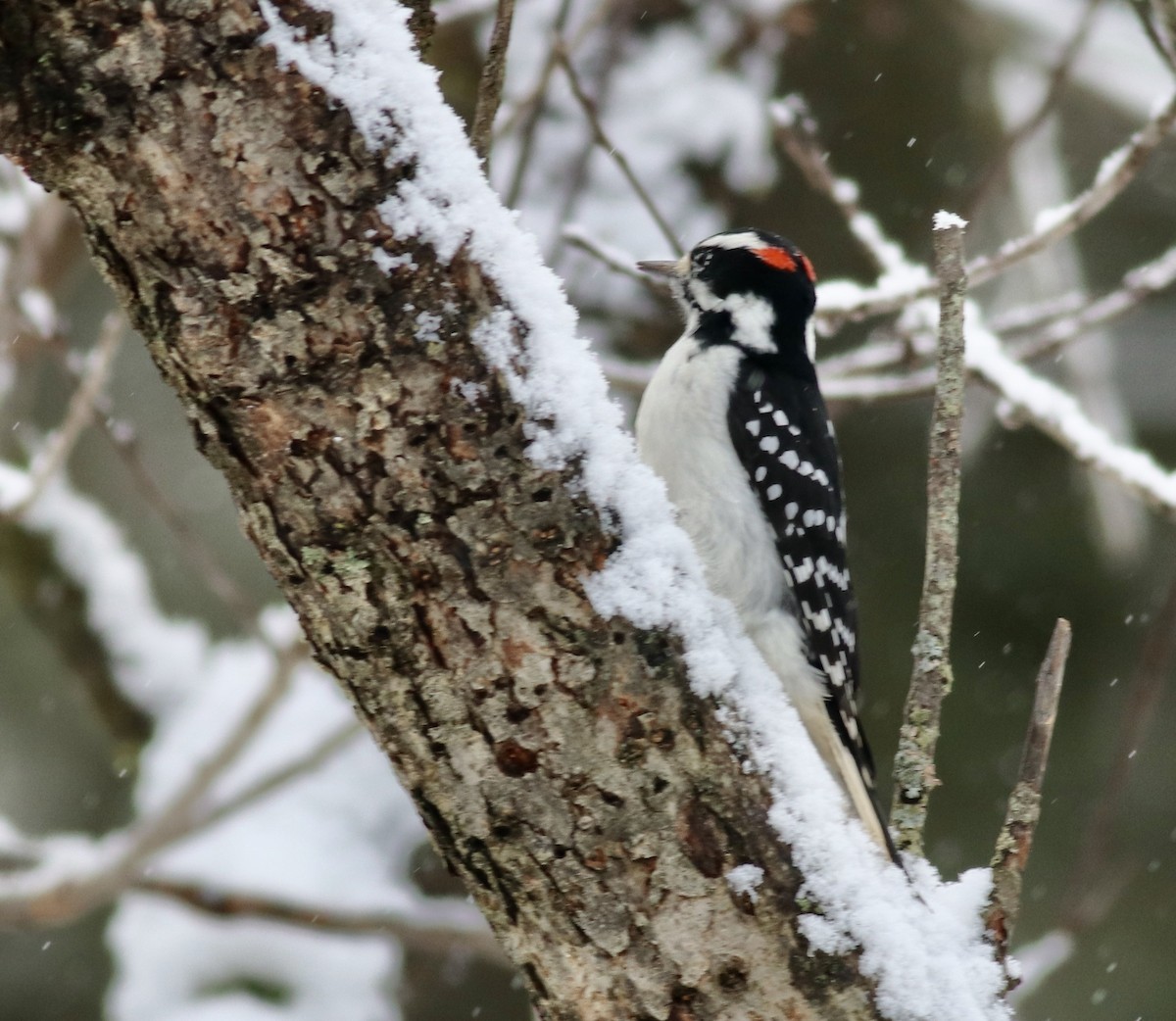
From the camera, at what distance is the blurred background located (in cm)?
481

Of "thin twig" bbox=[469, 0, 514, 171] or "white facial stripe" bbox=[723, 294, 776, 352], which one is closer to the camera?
"thin twig" bbox=[469, 0, 514, 171]

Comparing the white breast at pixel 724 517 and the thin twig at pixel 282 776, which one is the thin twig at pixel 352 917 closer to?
the thin twig at pixel 282 776

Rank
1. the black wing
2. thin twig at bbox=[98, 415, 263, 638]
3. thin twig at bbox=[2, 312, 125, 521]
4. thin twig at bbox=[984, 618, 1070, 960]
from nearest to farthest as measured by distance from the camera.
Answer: thin twig at bbox=[984, 618, 1070, 960] < the black wing < thin twig at bbox=[2, 312, 125, 521] < thin twig at bbox=[98, 415, 263, 638]

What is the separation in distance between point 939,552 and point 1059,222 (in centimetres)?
132

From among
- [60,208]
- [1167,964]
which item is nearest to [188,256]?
[60,208]

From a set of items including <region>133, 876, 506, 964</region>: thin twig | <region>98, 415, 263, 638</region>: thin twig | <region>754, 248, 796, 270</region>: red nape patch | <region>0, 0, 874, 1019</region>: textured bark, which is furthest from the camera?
<region>133, 876, 506, 964</region>: thin twig

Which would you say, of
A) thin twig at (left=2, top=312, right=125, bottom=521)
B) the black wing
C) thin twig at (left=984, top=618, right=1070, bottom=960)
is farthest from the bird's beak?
thin twig at (left=984, top=618, right=1070, bottom=960)

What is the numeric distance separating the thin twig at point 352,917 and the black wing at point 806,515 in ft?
4.64

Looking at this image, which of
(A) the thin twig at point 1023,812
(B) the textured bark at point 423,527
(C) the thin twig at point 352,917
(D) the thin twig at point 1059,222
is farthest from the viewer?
(C) the thin twig at point 352,917

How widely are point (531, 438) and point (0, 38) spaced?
754 millimetres

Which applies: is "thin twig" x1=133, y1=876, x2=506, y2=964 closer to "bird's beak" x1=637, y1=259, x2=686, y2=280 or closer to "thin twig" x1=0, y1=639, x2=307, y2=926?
"thin twig" x1=0, y1=639, x2=307, y2=926

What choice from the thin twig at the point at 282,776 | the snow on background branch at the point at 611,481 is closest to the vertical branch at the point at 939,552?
the snow on background branch at the point at 611,481

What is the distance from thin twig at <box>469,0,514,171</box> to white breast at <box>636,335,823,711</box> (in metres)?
1.37

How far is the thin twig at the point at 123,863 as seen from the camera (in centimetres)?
366
